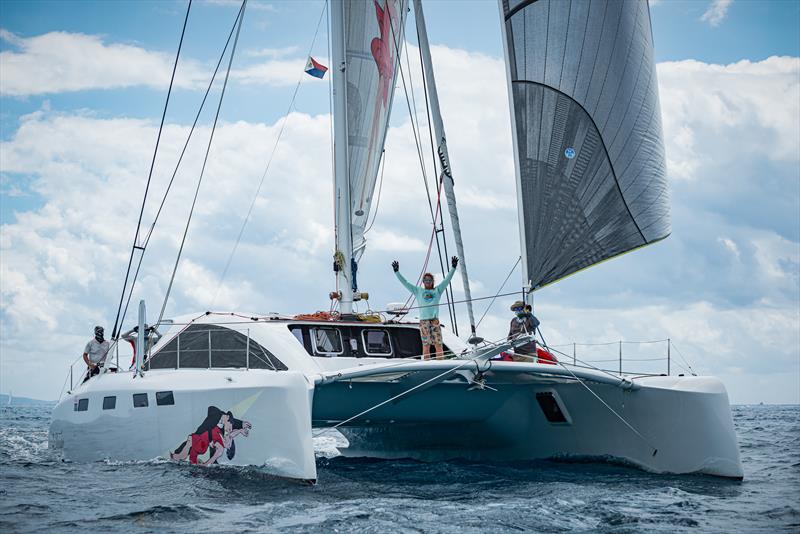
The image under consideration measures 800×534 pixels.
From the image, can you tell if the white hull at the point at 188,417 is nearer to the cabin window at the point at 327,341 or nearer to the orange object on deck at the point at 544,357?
the cabin window at the point at 327,341

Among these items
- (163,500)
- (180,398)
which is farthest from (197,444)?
(163,500)

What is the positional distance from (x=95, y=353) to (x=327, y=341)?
3.65 meters

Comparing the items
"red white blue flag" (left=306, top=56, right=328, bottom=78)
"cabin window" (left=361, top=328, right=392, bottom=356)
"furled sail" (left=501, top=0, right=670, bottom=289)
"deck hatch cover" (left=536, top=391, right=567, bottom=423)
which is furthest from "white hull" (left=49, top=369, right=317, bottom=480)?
"red white blue flag" (left=306, top=56, right=328, bottom=78)

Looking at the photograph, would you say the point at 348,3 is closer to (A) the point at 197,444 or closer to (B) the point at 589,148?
(B) the point at 589,148

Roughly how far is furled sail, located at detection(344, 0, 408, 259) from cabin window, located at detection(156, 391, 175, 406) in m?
4.20

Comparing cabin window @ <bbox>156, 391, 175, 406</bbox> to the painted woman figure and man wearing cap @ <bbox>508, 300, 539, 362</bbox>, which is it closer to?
the painted woman figure

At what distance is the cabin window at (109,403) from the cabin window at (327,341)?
2329mm

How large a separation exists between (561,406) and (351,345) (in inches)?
101

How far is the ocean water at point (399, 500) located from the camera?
6.23 m

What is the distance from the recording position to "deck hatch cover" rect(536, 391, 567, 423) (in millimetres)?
9820

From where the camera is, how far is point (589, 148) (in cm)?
928

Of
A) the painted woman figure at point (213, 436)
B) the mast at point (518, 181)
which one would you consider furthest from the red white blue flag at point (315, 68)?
the painted woman figure at point (213, 436)

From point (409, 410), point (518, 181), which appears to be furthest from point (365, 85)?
point (409, 410)

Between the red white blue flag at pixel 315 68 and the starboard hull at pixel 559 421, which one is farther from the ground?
the red white blue flag at pixel 315 68
